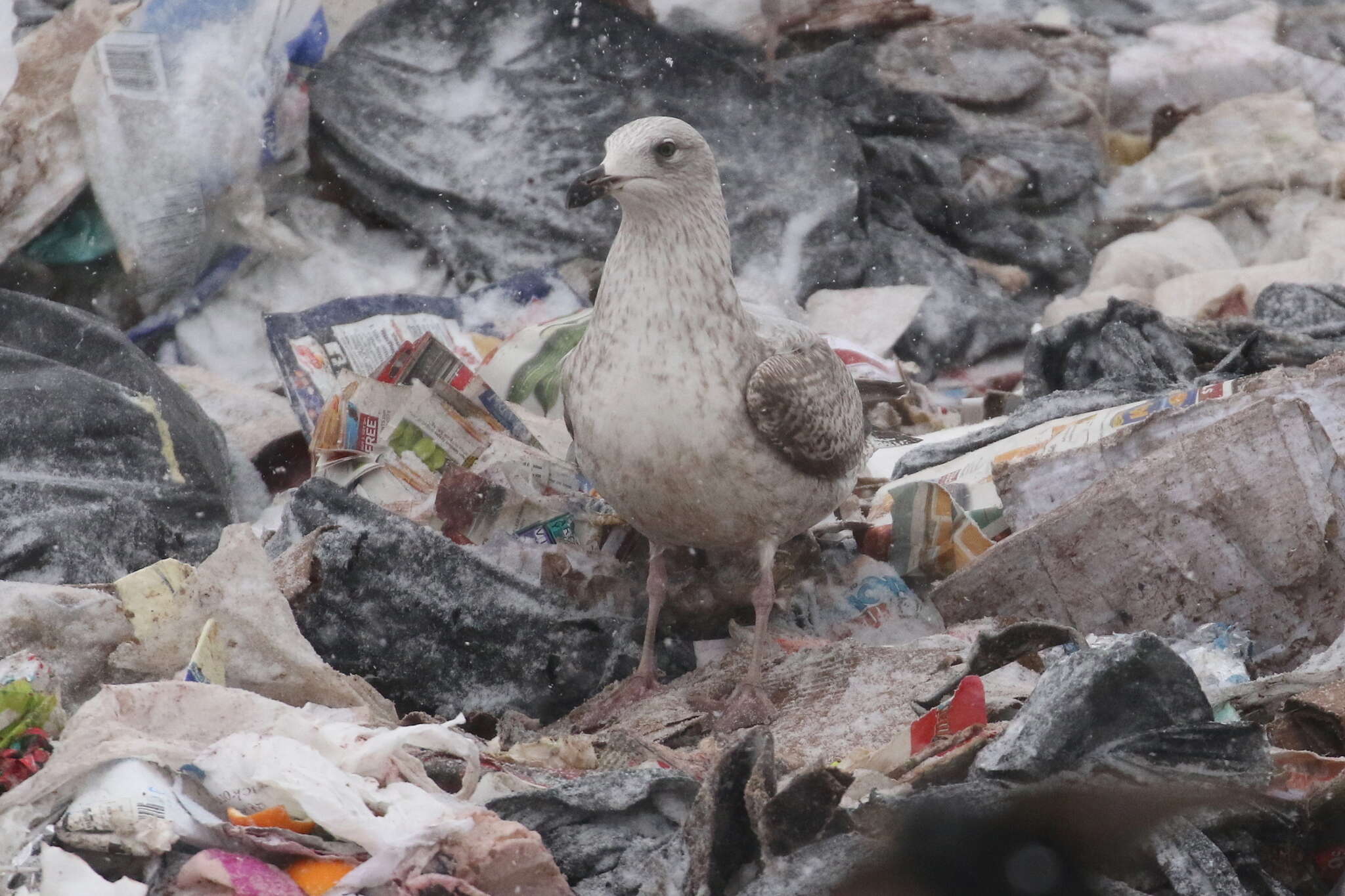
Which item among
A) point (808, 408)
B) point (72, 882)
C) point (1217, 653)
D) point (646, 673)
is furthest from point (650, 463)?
point (72, 882)

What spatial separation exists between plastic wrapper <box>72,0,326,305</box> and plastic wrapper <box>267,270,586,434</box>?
577 millimetres

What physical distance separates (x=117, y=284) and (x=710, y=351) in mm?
2345

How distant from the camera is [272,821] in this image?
204 cm

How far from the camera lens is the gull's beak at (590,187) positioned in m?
2.99

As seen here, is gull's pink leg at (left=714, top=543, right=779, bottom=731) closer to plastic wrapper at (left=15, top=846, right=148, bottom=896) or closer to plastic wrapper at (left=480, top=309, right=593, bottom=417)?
plastic wrapper at (left=480, top=309, right=593, bottom=417)

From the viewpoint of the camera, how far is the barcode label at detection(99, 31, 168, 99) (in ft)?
14.6

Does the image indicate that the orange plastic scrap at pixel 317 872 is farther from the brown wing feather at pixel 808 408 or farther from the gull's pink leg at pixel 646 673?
the brown wing feather at pixel 808 408

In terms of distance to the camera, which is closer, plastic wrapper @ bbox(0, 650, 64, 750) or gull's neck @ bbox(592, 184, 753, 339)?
plastic wrapper @ bbox(0, 650, 64, 750)

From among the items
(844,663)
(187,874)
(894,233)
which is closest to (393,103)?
(894,233)

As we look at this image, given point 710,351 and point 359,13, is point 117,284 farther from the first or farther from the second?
point 710,351

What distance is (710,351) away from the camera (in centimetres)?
302

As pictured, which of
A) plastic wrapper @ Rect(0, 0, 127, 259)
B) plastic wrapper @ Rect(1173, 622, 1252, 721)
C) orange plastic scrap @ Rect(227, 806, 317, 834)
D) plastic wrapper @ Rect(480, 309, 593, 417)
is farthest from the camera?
plastic wrapper @ Rect(0, 0, 127, 259)

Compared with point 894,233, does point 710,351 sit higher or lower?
higher

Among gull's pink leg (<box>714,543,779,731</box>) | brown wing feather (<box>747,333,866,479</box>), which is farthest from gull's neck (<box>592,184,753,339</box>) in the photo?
gull's pink leg (<box>714,543,779,731</box>)
